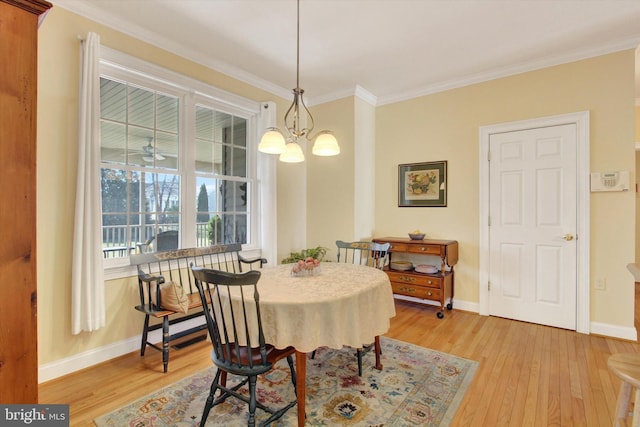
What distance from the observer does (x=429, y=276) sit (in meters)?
3.69

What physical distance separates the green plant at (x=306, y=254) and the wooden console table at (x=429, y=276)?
93 cm

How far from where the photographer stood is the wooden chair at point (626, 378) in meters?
1.21

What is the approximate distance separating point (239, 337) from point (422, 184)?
321cm

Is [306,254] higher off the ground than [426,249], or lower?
lower

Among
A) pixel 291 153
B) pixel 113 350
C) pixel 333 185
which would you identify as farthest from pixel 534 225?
pixel 113 350

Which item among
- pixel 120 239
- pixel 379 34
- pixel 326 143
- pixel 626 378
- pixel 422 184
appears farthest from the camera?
pixel 422 184

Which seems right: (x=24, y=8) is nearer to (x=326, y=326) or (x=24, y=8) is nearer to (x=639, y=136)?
(x=326, y=326)

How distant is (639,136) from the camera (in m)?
4.64

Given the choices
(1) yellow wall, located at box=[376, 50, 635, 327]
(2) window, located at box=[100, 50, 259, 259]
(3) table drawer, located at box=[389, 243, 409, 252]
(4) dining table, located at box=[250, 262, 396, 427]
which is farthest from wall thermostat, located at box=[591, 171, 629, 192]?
(2) window, located at box=[100, 50, 259, 259]

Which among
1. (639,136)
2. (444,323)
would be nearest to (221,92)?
(444,323)

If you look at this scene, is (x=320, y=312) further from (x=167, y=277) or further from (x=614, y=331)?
(x=614, y=331)

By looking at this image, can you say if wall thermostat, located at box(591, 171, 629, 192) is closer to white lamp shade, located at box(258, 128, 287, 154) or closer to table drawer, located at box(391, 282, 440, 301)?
table drawer, located at box(391, 282, 440, 301)

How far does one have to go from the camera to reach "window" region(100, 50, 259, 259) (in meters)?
2.77

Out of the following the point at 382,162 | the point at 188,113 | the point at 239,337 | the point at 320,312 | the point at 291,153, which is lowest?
the point at 239,337
